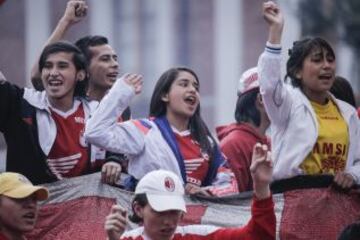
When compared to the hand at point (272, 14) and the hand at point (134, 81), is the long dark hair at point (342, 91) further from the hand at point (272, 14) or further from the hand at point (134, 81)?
the hand at point (134, 81)

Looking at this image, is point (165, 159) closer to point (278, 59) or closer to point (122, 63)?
point (278, 59)

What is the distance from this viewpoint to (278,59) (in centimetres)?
961

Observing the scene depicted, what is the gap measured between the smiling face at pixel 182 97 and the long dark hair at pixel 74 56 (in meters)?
0.50

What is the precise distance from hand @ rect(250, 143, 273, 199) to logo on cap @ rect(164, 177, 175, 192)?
43 cm

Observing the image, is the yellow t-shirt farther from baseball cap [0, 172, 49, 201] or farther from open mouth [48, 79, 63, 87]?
baseball cap [0, 172, 49, 201]

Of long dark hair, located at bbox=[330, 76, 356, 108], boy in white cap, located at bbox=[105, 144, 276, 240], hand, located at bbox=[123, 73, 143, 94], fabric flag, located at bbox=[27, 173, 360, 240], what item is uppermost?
hand, located at bbox=[123, 73, 143, 94]

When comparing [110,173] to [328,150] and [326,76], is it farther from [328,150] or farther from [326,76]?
Result: [326,76]

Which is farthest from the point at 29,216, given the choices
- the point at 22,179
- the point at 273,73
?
the point at 273,73

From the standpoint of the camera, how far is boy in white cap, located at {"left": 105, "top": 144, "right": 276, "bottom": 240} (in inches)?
346

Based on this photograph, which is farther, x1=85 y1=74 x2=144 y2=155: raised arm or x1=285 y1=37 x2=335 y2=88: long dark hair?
x1=285 y1=37 x2=335 y2=88: long dark hair

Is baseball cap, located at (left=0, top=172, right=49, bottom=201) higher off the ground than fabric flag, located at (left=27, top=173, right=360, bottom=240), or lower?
higher

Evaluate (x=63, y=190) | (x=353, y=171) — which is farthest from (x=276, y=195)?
(x=63, y=190)

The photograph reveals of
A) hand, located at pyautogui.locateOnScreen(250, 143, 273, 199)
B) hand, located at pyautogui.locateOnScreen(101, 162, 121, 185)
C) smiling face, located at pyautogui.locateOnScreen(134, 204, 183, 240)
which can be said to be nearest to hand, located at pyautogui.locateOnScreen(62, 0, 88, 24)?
hand, located at pyautogui.locateOnScreen(101, 162, 121, 185)

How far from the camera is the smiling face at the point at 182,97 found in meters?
10.1
